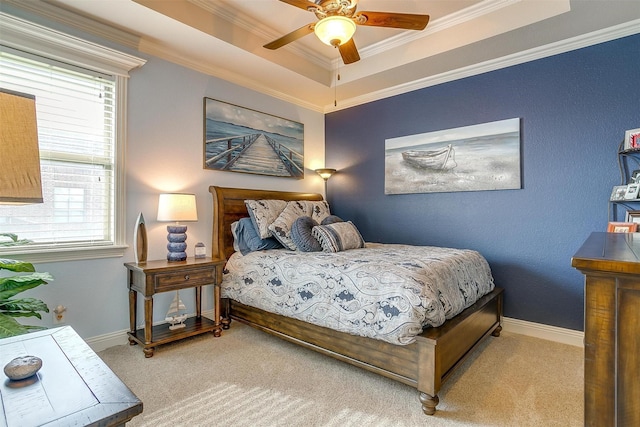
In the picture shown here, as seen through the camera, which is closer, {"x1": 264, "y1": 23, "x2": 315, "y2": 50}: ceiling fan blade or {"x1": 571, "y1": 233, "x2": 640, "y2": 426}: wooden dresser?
{"x1": 571, "y1": 233, "x2": 640, "y2": 426}: wooden dresser

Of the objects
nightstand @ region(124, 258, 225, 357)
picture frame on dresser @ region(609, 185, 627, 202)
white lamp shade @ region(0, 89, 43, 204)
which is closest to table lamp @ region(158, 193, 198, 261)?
nightstand @ region(124, 258, 225, 357)

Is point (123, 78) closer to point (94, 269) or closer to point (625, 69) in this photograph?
point (94, 269)

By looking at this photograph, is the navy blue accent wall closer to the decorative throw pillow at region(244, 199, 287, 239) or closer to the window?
the decorative throw pillow at region(244, 199, 287, 239)

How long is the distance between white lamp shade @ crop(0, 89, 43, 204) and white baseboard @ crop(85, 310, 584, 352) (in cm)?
233

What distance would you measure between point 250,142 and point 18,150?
3047mm

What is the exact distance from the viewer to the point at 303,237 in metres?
2.98

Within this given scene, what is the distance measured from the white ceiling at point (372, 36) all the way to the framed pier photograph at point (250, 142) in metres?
0.39

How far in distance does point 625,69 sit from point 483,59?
1080 mm

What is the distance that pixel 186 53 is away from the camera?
3.07 meters

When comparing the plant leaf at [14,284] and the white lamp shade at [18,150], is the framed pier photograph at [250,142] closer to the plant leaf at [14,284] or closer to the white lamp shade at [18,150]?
the plant leaf at [14,284]

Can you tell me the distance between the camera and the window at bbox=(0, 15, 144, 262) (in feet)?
7.54

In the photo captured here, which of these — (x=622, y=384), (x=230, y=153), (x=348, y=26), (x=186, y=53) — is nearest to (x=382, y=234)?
(x=230, y=153)

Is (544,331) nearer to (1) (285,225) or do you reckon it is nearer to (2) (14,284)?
(1) (285,225)

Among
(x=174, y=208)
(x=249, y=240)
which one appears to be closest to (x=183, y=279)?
(x=174, y=208)
